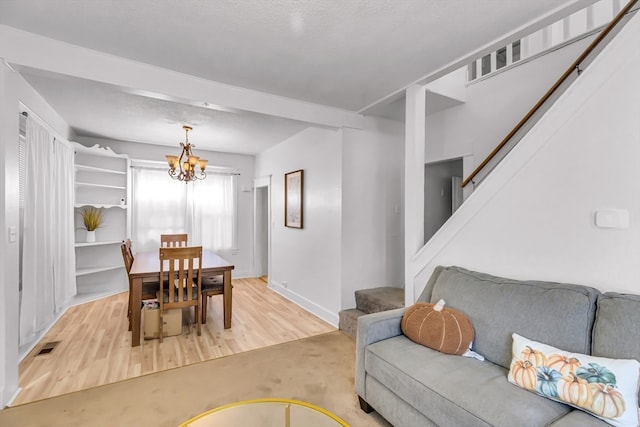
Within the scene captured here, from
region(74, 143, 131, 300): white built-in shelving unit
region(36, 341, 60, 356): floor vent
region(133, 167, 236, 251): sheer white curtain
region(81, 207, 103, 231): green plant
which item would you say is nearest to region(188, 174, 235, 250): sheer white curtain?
region(133, 167, 236, 251): sheer white curtain

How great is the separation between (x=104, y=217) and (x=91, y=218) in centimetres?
31

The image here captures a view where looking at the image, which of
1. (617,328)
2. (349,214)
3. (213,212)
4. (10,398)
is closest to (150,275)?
(10,398)

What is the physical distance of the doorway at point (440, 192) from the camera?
4195mm

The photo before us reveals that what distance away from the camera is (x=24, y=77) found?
2.74 m

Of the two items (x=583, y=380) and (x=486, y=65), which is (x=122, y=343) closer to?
(x=583, y=380)

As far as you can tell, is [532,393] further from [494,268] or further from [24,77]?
[24,77]

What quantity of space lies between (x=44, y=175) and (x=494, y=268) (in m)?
4.32

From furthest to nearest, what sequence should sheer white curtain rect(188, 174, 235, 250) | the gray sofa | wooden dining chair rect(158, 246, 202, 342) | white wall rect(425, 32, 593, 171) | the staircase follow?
sheer white curtain rect(188, 174, 235, 250), the staircase, wooden dining chair rect(158, 246, 202, 342), white wall rect(425, 32, 593, 171), the gray sofa

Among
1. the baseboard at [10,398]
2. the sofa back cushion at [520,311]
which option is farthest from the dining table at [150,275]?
the sofa back cushion at [520,311]

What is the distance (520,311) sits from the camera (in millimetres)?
1706

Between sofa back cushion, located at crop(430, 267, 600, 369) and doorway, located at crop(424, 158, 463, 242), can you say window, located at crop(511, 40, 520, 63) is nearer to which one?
doorway, located at crop(424, 158, 463, 242)

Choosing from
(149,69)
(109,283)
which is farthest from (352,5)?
(109,283)

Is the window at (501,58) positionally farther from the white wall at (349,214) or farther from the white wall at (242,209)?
the white wall at (242,209)

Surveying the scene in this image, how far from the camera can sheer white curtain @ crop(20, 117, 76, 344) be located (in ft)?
9.01
